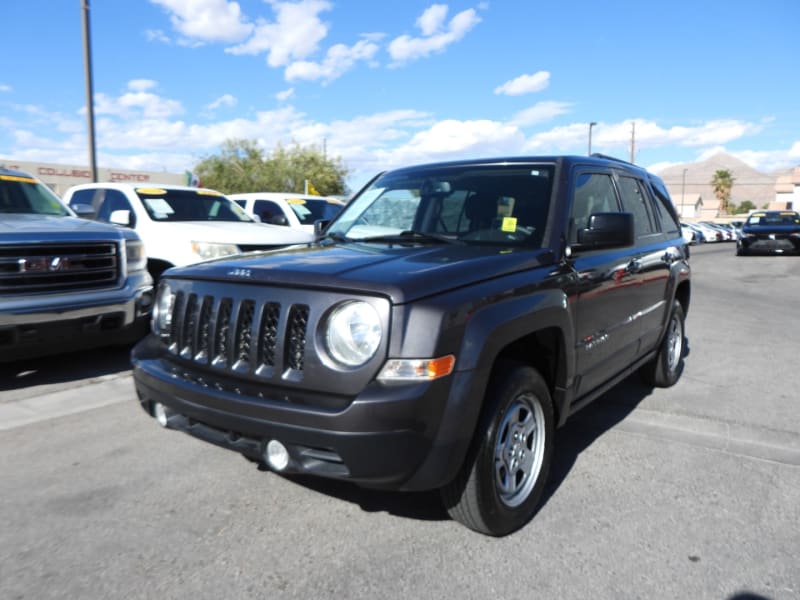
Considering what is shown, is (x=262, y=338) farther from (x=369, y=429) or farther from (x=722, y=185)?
(x=722, y=185)

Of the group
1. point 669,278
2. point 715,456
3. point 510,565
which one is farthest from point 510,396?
point 669,278

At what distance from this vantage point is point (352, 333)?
8.22 ft

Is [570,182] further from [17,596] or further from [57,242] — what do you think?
[57,242]

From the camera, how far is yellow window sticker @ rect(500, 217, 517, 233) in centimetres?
348

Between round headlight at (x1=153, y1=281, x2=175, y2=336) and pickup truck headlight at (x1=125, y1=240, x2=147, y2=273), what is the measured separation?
2.91 m

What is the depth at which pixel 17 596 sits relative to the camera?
2.44 m

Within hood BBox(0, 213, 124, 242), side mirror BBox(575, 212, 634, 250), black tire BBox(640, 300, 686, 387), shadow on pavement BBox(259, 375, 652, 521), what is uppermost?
side mirror BBox(575, 212, 634, 250)

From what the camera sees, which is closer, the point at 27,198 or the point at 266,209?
the point at 27,198

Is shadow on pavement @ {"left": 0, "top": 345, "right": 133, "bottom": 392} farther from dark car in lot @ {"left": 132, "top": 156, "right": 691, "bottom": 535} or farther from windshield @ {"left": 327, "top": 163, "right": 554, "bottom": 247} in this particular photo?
windshield @ {"left": 327, "top": 163, "right": 554, "bottom": 247}

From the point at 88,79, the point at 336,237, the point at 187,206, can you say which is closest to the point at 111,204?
the point at 187,206

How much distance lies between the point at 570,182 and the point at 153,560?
281 cm

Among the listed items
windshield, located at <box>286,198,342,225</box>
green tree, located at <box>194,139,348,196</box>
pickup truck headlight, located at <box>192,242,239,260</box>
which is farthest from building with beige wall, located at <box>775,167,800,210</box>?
pickup truck headlight, located at <box>192,242,239,260</box>

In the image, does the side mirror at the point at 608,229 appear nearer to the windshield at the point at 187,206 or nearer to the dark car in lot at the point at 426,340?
the dark car in lot at the point at 426,340

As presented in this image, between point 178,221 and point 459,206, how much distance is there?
17.3 ft
